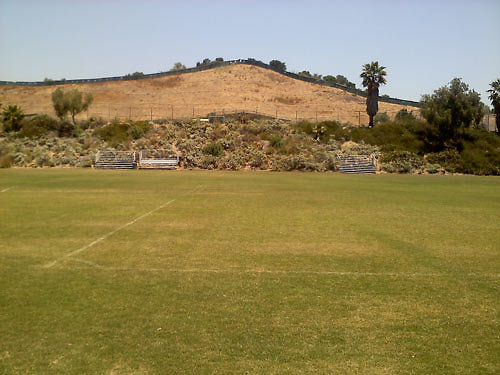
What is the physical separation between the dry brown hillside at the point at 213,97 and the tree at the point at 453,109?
32.8 m

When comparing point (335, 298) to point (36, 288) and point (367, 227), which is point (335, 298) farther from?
point (367, 227)

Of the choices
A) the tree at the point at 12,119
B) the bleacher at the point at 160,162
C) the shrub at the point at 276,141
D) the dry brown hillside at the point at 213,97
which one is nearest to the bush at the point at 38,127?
the tree at the point at 12,119

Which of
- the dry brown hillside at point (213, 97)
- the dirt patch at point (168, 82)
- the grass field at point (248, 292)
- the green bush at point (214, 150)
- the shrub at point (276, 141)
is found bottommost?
the grass field at point (248, 292)

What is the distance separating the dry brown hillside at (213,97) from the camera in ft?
324

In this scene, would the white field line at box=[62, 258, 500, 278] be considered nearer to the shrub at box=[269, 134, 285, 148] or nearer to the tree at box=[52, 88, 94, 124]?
the shrub at box=[269, 134, 285, 148]

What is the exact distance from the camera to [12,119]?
71938mm

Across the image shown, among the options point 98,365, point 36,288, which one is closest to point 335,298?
point 98,365

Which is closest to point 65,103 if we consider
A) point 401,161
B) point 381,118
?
point 381,118

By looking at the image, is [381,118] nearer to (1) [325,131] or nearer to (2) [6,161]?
(1) [325,131]

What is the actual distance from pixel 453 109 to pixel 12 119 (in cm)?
5468

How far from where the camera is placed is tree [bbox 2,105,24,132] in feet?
235

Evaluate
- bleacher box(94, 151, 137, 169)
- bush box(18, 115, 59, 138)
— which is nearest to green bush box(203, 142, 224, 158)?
bleacher box(94, 151, 137, 169)

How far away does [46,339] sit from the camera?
7102 millimetres

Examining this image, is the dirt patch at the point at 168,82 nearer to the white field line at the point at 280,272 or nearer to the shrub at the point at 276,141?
the shrub at the point at 276,141
